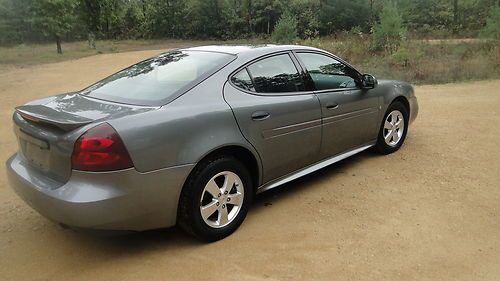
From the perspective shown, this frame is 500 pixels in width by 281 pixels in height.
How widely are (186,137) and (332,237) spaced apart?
1.38 meters

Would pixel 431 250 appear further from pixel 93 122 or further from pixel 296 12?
pixel 296 12

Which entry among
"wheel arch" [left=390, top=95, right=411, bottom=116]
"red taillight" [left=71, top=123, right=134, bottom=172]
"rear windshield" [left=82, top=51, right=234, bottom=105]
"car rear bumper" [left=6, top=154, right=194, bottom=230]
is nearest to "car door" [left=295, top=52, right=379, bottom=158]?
"wheel arch" [left=390, top=95, right=411, bottom=116]

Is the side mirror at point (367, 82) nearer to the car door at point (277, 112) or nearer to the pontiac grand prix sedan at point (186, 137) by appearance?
the pontiac grand prix sedan at point (186, 137)

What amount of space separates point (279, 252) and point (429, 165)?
8.50 feet

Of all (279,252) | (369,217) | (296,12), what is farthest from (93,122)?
(296,12)

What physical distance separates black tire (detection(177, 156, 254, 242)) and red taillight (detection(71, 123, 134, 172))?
1.77 feet

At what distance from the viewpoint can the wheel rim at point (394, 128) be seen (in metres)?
5.22

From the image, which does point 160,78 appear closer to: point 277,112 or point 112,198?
point 277,112

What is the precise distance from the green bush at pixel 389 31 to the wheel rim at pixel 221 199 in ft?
52.1

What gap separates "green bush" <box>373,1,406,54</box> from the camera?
18.0 metres

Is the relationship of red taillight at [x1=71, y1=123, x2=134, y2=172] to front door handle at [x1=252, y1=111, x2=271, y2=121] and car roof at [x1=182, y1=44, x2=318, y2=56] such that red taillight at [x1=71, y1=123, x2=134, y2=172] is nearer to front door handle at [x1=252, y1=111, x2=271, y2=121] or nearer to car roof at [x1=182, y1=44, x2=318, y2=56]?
front door handle at [x1=252, y1=111, x2=271, y2=121]

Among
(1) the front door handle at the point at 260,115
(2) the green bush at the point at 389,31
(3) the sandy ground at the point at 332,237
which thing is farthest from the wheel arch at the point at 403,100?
(2) the green bush at the point at 389,31

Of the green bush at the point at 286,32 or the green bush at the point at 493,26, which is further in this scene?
the green bush at the point at 286,32

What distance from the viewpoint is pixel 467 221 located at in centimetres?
362
